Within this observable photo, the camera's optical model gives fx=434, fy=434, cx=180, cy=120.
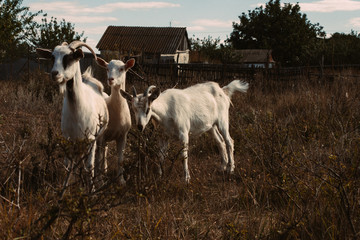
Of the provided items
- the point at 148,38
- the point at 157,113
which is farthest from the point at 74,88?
the point at 148,38

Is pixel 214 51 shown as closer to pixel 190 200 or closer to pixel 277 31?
pixel 277 31

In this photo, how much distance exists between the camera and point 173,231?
12.1 ft

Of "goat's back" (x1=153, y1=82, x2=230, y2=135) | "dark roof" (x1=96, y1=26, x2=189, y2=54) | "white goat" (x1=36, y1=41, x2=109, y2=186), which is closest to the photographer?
"white goat" (x1=36, y1=41, x2=109, y2=186)

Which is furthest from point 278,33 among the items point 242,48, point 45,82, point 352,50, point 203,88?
point 203,88

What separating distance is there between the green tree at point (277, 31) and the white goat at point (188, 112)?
43572 millimetres

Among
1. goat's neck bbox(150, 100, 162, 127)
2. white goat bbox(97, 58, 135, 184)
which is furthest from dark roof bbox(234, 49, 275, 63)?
white goat bbox(97, 58, 135, 184)

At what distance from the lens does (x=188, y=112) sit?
21.1 feet

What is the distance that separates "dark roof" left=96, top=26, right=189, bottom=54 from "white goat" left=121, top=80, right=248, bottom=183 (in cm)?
3404

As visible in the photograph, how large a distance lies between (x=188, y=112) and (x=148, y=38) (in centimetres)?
3689

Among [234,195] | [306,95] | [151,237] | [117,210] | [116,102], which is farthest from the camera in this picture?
[306,95]

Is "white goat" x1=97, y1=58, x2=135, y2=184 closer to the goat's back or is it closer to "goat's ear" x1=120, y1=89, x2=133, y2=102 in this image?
"goat's ear" x1=120, y1=89, x2=133, y2=102

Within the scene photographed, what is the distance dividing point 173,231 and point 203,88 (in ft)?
12.9

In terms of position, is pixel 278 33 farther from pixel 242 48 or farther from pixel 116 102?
pixel 116 102

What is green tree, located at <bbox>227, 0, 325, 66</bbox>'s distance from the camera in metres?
50.7
